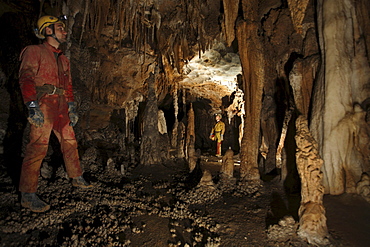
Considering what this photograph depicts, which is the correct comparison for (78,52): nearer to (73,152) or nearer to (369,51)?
(73,152)

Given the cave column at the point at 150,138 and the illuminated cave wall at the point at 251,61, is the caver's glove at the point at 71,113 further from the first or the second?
the illuminated cave wall at the point at 251,61

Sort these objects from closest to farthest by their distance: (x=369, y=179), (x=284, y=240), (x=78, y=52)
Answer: (x=284, y=240), (x=369, y=179), (x=78, y=52)

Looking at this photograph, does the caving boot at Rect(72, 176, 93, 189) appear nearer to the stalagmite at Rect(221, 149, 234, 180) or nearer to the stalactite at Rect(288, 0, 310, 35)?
the stalagmite at Rect(221, 149, 234, 180)

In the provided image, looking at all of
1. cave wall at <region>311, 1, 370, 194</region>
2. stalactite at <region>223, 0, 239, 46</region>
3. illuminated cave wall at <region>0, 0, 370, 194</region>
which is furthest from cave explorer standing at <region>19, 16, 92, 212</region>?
stalactite at <region>223, 0, 239, 46</region>

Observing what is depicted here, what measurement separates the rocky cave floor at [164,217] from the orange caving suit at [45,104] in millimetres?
465

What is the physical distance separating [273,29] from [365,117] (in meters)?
3.75

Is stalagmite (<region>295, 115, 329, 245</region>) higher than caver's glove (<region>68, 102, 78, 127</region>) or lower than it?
lower

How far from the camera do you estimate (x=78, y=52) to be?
1007 centimetres

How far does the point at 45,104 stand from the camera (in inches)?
120

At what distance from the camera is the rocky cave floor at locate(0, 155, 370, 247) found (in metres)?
2.45

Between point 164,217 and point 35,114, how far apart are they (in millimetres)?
2376

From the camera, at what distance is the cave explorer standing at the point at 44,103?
108 inches

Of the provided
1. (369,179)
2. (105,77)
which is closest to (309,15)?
(369,179)

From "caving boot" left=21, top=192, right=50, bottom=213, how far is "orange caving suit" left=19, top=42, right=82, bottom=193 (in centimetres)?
8
